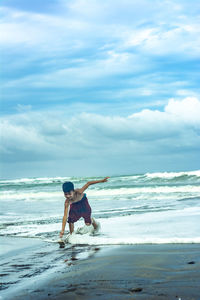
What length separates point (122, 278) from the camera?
413 cm

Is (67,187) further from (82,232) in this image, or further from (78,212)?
(82,232)

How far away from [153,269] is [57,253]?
228 cm

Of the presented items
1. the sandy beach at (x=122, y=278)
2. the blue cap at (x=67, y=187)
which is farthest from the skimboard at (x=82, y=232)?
the sandy beach at (x=122, y=278)

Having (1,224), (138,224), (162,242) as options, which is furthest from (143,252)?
(1,224)

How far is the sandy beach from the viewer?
140 inches

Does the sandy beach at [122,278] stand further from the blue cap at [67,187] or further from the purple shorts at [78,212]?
the purple shorts at [78,212]

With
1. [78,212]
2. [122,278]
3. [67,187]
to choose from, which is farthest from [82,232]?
[122,278]

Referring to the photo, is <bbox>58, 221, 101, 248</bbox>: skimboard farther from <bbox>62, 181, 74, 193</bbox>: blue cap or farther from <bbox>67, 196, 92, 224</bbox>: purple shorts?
<bbox>62, 181, 74, 193</bbox>: blue cap

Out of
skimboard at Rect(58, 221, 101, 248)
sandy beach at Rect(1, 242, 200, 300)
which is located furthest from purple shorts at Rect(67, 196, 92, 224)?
sandy beach at Rect(1, 242, 200, 300)

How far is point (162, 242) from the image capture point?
6.52m

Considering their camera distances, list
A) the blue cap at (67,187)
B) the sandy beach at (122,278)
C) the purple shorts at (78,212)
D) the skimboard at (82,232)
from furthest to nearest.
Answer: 1. the purple shorts at (78,212)
2. the blue cap at (67,187)
3. the skimboard at (82,232)
4. the sandy beach at (122,278)

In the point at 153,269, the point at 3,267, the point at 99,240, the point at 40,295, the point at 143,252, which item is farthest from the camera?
the point at 99,240

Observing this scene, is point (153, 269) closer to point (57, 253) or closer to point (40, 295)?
point (40, 295)

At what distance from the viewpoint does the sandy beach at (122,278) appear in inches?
140
